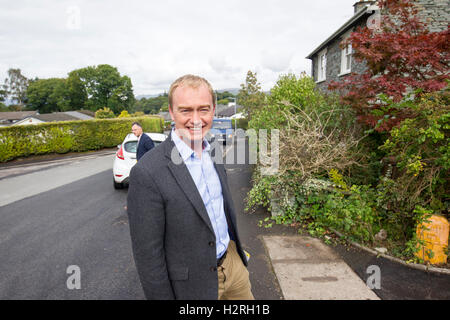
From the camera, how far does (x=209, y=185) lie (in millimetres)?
1714

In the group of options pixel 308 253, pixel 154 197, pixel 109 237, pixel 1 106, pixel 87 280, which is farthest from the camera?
pixel 1 106

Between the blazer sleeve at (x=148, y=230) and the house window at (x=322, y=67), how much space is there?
1715 centimetres

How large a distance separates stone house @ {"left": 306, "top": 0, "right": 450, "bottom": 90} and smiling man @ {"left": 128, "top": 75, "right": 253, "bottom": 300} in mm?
5016

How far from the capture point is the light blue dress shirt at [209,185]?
162cm

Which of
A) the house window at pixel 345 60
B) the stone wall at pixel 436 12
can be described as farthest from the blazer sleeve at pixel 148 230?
the house window at pixel 345 60

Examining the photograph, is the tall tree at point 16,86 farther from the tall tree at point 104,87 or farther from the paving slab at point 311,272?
the paving slab at point 311,272

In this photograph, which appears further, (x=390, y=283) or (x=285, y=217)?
(x=285, y=217)

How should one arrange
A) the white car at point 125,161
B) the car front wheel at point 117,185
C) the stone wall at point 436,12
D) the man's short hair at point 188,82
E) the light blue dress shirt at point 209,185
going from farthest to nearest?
1. the stone wall at point 436,12
2. the car front wheel at point 117,185
3. the white car at point 125,161
4. the light blue dress shirt at point 209,185
5. the man's short hair at point 188,82

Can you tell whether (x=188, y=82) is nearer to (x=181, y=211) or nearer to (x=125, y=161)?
(x=181, y=211)

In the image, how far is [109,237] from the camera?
454cm

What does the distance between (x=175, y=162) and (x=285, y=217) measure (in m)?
3.91

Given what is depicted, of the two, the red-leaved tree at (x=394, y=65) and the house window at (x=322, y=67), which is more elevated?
the house window at (x=322, y=67)
